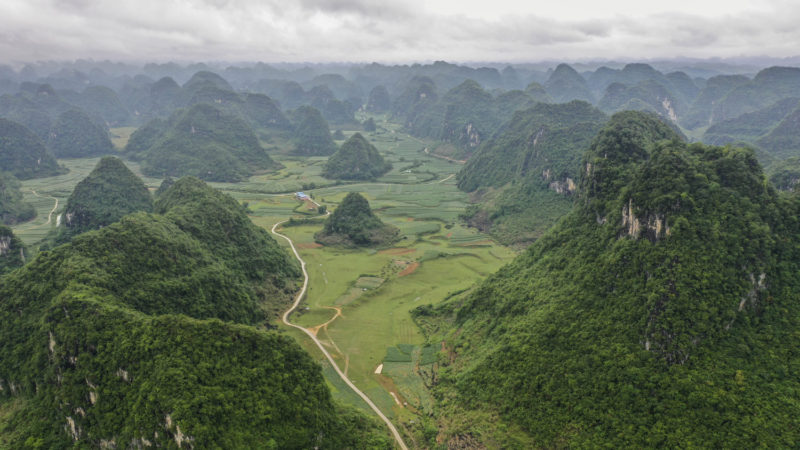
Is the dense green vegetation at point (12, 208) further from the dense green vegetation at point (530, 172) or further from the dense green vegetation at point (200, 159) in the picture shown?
the dense green vegetation at point (530, 172)

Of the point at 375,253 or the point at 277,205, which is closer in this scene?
the point at 375,253

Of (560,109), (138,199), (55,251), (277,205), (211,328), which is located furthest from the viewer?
(560,109)

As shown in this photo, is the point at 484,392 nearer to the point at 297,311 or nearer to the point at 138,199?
the point at 297,311

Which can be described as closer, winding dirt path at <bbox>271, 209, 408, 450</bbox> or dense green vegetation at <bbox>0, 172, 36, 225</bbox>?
winding dirt path at <bbox>271, 209, 408, 450</bbox>

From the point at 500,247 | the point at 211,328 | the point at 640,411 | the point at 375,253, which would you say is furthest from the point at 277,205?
the point at 640,411

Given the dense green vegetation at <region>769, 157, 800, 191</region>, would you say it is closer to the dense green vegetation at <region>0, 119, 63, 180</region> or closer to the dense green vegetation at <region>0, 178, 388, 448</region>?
the dense green vegetation at <region>0, 178, 388, 448</region>

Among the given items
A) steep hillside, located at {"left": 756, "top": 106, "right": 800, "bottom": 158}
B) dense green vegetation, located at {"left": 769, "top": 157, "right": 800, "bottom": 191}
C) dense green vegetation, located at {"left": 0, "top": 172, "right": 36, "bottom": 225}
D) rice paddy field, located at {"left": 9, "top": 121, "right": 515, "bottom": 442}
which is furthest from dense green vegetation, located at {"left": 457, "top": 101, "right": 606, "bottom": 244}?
dense green vegetation, located at {"left": 0, "top": 172, "right": 36, "bottom": 225}

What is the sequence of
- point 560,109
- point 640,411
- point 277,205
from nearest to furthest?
1. point 640,411
2. point 277,205
3. point 560,109
